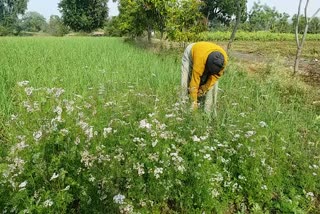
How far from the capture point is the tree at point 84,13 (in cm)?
5853

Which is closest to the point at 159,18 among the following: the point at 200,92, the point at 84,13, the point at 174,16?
the point at 174,16

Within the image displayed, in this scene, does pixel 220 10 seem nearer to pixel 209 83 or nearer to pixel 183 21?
pixel 183 21

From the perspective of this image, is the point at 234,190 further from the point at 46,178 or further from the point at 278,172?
the point at 46,178

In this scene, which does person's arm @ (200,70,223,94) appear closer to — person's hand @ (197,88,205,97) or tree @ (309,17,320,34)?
person's hand @ (197,88,205,97)

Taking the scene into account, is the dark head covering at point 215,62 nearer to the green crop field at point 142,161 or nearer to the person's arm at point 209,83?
the person's arm at point 209,83

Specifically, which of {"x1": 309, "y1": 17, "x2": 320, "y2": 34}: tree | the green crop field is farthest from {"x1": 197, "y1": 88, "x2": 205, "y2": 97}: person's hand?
{"x1": 309, "y1": 17, "x2": 320, "y2": 34}: tree

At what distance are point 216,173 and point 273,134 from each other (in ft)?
3.71

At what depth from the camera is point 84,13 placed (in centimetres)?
5875

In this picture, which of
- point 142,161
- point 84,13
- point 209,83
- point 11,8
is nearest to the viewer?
point 142,161

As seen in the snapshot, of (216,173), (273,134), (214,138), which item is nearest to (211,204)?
(216,173)

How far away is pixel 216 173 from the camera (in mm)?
2854

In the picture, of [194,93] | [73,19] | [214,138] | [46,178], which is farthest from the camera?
[73,19]

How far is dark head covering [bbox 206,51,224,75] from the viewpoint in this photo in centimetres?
417

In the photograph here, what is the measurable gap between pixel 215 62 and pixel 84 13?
59.0m
